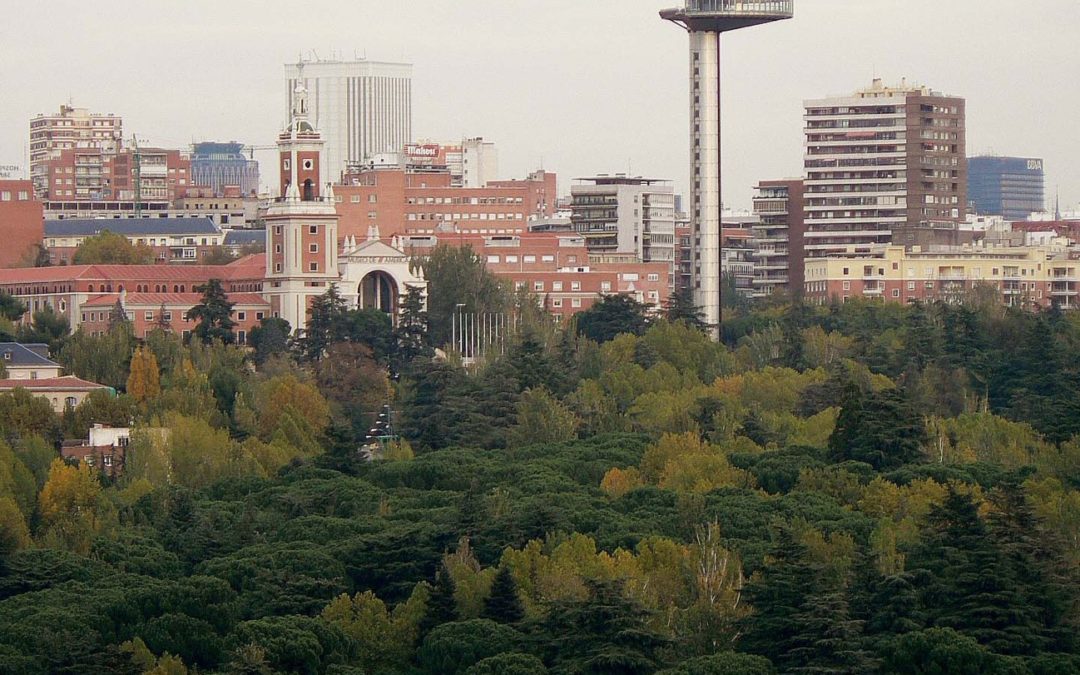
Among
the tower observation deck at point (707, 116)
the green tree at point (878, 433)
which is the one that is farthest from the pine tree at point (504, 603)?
the tower observation deck at point (707, 116)

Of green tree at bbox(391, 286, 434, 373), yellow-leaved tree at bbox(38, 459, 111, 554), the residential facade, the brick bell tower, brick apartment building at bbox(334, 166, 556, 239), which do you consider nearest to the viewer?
yellow-leaved tree at bbox(38, 459, 111, 554)

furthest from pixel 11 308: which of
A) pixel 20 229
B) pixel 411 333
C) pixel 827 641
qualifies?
pixel 827 641

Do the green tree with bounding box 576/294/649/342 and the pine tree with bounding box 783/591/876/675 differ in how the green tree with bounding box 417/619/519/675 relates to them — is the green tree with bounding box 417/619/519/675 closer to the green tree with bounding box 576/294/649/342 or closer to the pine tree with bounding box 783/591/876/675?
the pine tree with bounding box 783/591/876/675

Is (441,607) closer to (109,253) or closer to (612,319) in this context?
(612,319)

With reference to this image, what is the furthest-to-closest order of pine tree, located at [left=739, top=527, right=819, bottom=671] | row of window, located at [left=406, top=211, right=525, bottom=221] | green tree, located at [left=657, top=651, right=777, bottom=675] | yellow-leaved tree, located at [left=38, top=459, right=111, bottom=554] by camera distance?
1. row of window, located at [left=406, top=211, right=525, bottom=221]
2. yellow-leaved tree, located at [left=38, top=459, right=111, bottom=554]
3. pine tree, located at [left=739, top=527, right=819, bottom=671]
4. green tree, located at [left=657, top=651, right=777, bottom=675]

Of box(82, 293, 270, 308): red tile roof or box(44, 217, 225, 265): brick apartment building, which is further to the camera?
box(44, 217, 225, 265): brick apartment building

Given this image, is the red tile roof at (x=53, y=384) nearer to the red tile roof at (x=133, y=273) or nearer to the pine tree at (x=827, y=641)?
the red tile roof at (x=133, y=273)

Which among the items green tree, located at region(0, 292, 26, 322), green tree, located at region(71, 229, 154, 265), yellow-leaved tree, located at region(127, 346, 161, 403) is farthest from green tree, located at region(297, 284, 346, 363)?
green tree, located at region(71, 229, 154, 265)
